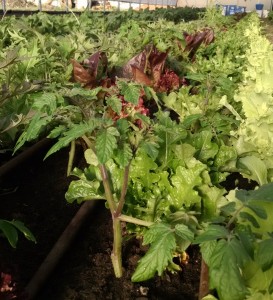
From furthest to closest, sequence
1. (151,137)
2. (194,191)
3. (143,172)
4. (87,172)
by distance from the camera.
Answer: (87,172) → (143,172) → (194,191) → (151,137)

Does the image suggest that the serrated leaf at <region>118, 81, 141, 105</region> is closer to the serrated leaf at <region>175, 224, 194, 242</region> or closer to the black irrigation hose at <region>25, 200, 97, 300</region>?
the serrated leaf at <region>175, 224, 194, 242</region>

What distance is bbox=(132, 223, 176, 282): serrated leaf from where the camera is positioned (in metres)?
1.20

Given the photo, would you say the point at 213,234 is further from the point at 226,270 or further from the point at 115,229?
the point at 115,229

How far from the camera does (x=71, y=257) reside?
1.89 metres

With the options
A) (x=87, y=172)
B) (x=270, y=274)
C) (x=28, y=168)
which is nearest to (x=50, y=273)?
(x=87, y=172)

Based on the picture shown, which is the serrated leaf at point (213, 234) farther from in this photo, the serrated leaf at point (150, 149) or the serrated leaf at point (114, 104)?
the serrated leaf at point (114, 104)

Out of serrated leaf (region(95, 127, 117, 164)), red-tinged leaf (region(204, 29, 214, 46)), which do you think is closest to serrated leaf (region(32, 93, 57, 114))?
serrated leaf (region(95, 127, 117, 164))

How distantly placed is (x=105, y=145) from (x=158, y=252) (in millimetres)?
347

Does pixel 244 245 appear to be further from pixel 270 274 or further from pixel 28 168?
pixel 28 168

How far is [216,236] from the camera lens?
1062 mm

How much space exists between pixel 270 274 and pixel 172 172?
651 millimetres

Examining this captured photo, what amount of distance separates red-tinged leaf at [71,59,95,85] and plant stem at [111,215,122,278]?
1390 millimetres

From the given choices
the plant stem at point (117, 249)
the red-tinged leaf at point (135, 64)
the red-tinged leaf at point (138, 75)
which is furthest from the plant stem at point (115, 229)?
the red-tinged leaf at point (135, 64)

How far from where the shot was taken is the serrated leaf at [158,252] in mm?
1202
